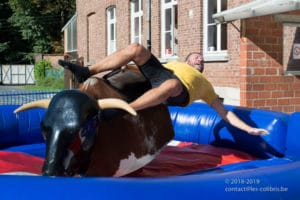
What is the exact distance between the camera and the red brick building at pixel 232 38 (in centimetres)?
856

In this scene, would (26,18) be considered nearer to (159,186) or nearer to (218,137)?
(218,137)

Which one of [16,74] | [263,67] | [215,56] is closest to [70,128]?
[263,67]

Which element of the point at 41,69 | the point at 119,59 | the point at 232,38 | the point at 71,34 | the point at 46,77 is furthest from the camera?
the point at 41,69

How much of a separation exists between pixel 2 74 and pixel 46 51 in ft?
22.4

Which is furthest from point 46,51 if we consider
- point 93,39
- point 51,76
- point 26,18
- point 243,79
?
point 243,79

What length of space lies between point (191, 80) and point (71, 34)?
23481 millimetres

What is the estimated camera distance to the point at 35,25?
4656 centimetres

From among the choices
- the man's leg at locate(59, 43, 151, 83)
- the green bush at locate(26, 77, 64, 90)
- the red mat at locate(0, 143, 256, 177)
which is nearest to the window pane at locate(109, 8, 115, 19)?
the green bush at locate(26, 77, 64, 90)

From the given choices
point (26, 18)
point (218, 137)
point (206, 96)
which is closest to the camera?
point (206, 96)

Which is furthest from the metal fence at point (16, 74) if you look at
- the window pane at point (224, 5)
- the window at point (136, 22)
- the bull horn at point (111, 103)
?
the bull horn at point (111, 103)

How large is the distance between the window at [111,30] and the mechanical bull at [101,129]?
13537 millimetres

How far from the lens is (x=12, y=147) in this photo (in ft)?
21.3

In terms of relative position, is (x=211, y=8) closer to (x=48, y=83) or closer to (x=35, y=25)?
(x=48, y=83)

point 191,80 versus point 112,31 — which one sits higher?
point 112,31
